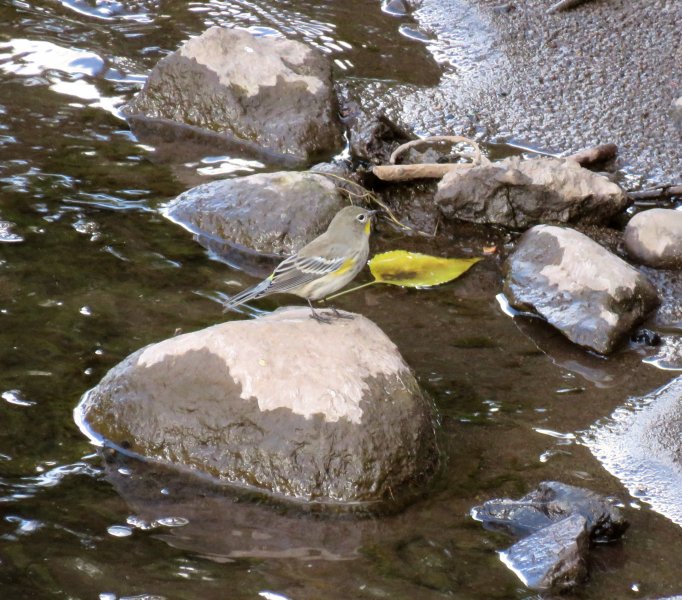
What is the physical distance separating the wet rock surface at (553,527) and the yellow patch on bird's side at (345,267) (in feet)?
4.91

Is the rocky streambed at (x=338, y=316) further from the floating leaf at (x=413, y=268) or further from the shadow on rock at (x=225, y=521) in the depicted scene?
the floating leaf at (x=413, y=268)

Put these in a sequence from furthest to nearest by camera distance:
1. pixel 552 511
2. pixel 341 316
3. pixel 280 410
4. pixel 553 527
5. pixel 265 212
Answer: pixel 265 212
pixel 341 316
pixel 280 410
pixel 552 511
pixel 553 527

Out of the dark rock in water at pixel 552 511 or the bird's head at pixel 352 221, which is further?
the bird's head at pixel 352 221

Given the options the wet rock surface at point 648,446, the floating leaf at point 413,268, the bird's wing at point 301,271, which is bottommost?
the floating leaf at point 413,268

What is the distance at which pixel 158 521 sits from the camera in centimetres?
486

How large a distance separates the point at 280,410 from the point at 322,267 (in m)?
0.92

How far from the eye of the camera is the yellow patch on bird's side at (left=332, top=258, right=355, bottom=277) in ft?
19.0

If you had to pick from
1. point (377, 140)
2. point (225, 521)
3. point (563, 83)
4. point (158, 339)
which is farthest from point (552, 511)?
point (563, 83)

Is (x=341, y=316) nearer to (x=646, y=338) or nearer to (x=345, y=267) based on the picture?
(x=345, y=267)

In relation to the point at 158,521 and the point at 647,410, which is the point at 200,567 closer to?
the point at 158,521

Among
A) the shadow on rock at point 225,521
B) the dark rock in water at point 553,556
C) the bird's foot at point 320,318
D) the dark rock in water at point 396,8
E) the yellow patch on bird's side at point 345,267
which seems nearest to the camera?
the dark rock in water at point 553,556

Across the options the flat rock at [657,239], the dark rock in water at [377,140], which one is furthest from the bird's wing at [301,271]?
the dark rock in water at [377,140]

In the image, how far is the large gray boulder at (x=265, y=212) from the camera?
7668 millimetres

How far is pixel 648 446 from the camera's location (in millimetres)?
5586
